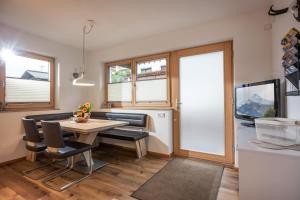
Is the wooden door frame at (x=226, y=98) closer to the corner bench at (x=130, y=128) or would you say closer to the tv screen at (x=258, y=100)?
the tv screen at (x=258, y=100)

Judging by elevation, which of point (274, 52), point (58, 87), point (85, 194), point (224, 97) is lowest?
point (85, 194)

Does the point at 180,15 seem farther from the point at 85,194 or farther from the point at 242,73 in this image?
the point at 85,194

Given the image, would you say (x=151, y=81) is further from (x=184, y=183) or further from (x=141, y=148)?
(x=184, y=183)

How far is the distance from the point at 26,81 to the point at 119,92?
208cm

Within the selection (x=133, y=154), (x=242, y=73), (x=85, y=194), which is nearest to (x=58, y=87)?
(x=133, y=154)

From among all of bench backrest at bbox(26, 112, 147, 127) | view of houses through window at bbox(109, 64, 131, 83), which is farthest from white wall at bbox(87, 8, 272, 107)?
bench backrest at bbox(26, 112, 147, 127)

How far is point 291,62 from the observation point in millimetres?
1583

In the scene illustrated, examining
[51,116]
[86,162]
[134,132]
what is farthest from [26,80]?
[134,132]

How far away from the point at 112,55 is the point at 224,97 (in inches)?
116

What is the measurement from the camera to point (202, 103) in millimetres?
3162

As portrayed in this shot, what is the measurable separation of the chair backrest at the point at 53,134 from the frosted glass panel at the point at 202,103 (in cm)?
228

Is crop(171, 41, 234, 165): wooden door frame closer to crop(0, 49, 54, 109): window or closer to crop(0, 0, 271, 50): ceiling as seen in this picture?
crop(0, 0, 271, 50): ceiling

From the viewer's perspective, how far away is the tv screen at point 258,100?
188cm

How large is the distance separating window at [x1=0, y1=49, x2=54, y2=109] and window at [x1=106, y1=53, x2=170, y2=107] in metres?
1.47
